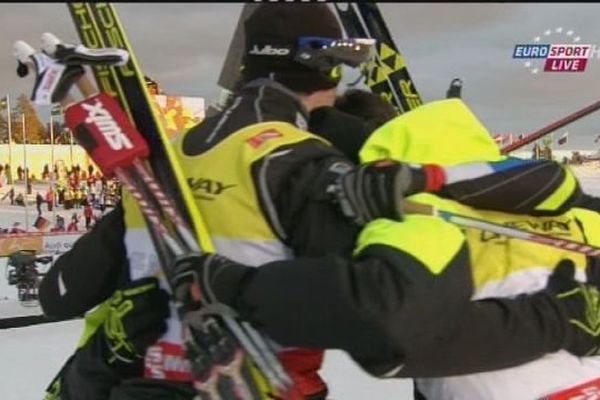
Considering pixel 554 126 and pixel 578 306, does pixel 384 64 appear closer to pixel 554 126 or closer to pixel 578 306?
pixel 554 126

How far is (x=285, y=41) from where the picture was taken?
50.8 inches

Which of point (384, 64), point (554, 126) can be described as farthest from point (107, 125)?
point (384, 64)

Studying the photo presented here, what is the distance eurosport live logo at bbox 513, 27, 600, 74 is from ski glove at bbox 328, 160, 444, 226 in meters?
9.91

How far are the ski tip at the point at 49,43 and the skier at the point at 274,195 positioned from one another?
22 cm

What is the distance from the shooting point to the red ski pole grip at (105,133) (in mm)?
1312

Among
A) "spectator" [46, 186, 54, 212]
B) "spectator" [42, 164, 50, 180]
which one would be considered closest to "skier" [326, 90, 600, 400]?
"spectator" [46, 186, 54, 212]

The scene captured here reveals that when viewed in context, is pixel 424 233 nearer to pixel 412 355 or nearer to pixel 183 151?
pixel 412 355

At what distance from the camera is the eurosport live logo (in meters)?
10.9

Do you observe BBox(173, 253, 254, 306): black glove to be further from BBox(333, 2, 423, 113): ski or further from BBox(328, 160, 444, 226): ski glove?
BBox(333, 2, 423, 113): ski

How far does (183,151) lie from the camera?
51.5 inches

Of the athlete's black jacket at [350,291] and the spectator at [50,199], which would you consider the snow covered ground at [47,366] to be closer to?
the athlete's black jacket at [350,291]

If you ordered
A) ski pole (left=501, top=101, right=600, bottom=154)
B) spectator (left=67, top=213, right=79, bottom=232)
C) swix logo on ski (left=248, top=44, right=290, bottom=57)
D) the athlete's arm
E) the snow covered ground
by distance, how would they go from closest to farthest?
swix logo on ski (left=248, top=44, right=290, bottom=57)
the athlete's arm
ski pole (left=501, top=101, right=600, bottom=154)
the snow covered ground
spectator (left=67, top=213, right=79, bottom=232)

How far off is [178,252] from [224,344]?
0.45 feet

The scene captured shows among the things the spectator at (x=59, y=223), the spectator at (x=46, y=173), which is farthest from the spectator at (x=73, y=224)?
the spectator at (x=46, y=173)
